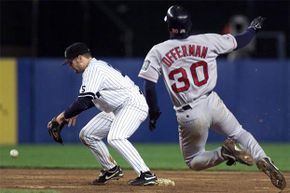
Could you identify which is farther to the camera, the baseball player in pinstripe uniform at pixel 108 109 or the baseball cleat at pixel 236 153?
the baseball player in pinstripe uniform at pixel 108 109

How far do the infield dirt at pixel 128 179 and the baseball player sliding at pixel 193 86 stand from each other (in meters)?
0.77

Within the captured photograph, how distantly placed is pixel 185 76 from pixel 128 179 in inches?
103

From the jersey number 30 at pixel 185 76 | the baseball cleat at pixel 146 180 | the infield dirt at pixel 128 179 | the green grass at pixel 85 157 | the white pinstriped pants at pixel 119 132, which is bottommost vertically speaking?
the green grass at pixel 85 157

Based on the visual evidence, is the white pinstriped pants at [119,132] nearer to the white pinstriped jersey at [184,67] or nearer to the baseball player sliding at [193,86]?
the baseball player sliding at [193,86]

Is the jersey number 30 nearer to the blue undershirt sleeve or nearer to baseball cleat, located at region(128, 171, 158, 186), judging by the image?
the blue undershirt sleeve

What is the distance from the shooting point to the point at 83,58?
9.80 meters

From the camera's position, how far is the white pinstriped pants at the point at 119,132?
959 cm

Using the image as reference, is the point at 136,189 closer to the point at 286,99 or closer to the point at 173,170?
the point at 173,170

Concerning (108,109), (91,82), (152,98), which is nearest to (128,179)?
(108,109)

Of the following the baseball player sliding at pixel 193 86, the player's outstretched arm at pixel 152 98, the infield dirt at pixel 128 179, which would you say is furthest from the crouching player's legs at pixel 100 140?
the player's outstretched arm at pixel 152 98

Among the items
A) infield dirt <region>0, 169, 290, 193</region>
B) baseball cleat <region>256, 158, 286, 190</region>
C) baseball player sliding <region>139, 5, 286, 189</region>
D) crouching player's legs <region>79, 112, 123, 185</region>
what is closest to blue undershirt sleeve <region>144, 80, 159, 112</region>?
baseball player sliding <region>139, 5, 286, 189</region>

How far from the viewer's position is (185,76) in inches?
336

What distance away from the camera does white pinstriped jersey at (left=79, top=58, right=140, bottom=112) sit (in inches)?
379

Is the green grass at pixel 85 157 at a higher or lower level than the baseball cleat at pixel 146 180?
lower
